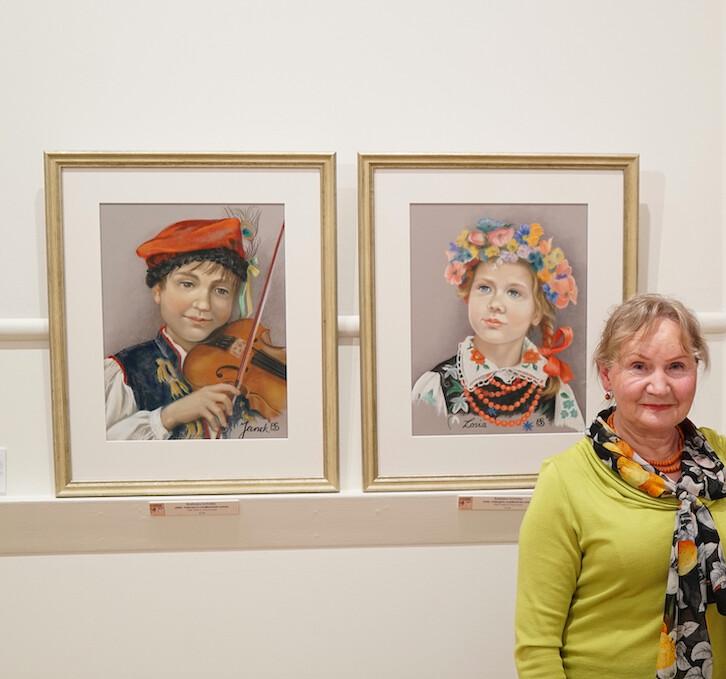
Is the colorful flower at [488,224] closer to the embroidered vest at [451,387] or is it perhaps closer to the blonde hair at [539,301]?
the blonde hair at [539,301]

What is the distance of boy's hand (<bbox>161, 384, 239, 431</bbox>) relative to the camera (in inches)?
59.8

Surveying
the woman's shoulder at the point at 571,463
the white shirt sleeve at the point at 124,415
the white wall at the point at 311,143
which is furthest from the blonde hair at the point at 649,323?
the white shirt sleeve at the point at 124,415

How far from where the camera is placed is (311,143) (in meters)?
1.53

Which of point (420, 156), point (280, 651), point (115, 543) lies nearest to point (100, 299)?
point (115, 543)

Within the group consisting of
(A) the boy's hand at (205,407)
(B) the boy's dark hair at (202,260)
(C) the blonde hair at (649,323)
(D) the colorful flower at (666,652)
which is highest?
(B) the boy's dark hair at (202,260)

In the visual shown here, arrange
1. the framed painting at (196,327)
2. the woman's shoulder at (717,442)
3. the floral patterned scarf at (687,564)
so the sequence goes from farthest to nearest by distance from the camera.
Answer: the framed painting at (196,327) → the woman's shoulder at (717,442) → the floral patterned scarf at (687,564)

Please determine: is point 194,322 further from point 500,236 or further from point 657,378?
point 657,378

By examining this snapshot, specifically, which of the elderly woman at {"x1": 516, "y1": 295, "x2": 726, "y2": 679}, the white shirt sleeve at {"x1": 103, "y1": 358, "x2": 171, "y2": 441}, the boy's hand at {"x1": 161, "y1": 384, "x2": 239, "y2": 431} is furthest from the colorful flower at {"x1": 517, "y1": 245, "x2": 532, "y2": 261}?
the white shirt sleeve at {"x1": 103, "y1": 358, "x2": 171, "y2": 441}

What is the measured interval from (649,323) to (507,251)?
52 cm

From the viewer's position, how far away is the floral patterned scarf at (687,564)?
103 centimetres

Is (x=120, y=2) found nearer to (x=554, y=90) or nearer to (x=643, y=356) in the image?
(x=554, y=90)

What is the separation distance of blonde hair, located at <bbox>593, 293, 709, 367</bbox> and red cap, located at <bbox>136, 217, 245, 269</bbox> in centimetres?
86

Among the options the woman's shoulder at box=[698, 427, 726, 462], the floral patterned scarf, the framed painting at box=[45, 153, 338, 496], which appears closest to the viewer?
the floral patterned scarf

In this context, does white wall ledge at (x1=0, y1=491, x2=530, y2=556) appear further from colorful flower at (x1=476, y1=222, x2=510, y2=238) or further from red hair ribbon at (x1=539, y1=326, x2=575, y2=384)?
colorful flower at (x1=476, y1=222, x2=510, y2=238)
